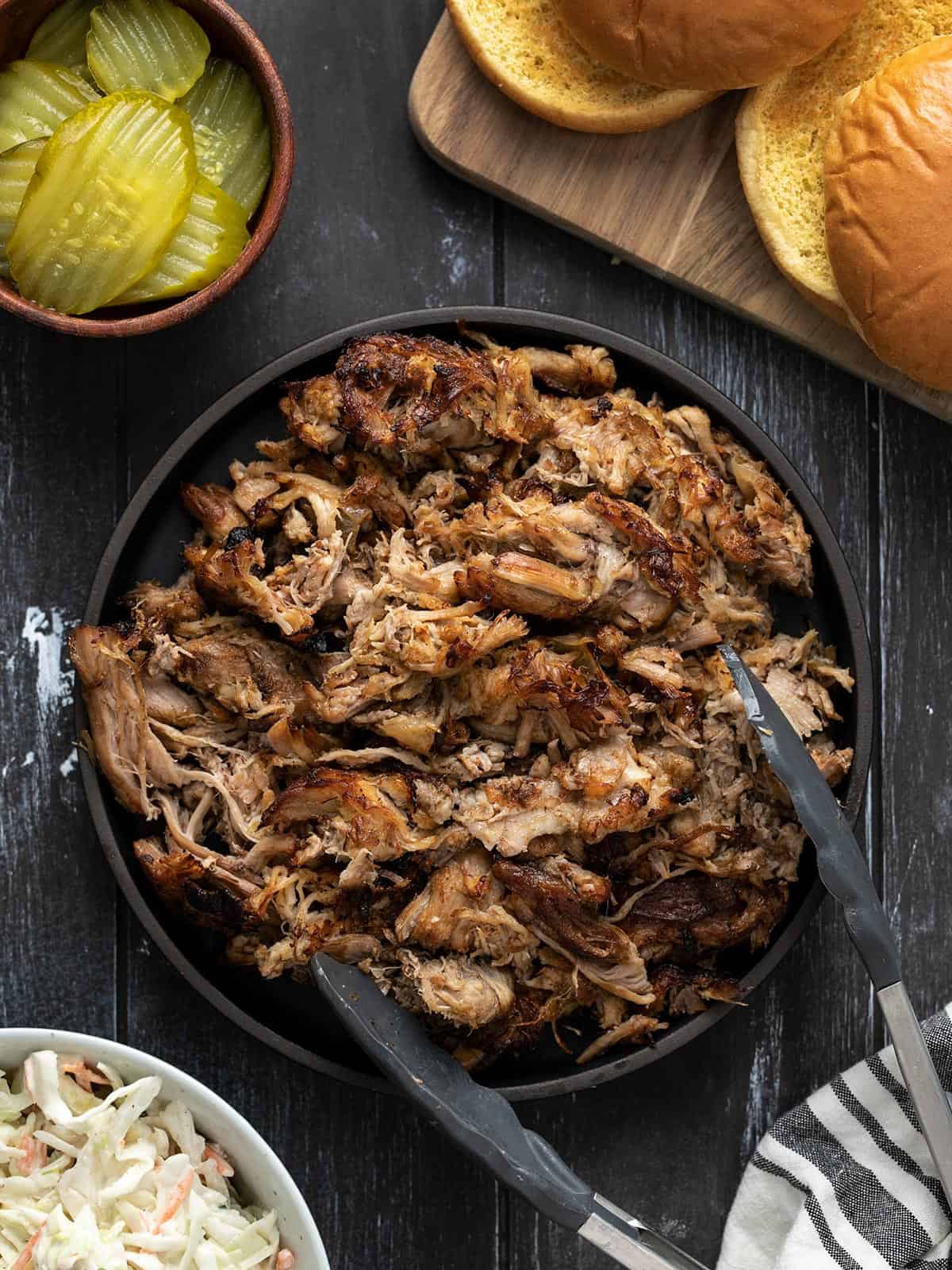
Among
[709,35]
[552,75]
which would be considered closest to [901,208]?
[709,35]

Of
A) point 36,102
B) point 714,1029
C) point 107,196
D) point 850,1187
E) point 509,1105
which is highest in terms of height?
point 36,102

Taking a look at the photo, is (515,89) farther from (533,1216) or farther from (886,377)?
(533,1216)

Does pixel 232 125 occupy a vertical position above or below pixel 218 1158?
above

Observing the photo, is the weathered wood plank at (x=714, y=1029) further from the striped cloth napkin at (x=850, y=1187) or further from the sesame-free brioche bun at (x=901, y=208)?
the sesame-free brioche bun at (x=901, y=208)

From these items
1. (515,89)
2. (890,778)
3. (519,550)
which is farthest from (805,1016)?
(515,89)

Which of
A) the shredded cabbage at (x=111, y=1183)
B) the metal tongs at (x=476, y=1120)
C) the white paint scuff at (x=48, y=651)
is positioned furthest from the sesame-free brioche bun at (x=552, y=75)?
the shredded cabbage at (x=111, y=1183)

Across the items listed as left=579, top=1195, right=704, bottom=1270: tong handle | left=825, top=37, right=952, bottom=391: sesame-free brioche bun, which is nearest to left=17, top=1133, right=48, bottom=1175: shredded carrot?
left=579, top=1195, right=704, bottom=1270: tong handle

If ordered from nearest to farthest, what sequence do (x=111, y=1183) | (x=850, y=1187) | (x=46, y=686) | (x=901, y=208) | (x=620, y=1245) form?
(x=620, y=1245) → (x=111, y=1183) → (x=901, y=208) → (x=850, y=1187) → (x=46, y=686)

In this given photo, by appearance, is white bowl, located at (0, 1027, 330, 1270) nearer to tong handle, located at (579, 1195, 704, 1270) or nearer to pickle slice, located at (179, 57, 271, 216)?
tong handle, located at (579, 1195, 704, 1270)

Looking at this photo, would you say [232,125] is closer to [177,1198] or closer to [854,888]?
[854,888]
